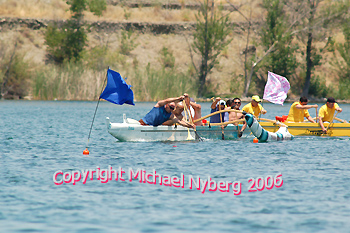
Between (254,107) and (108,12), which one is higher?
(108,12)

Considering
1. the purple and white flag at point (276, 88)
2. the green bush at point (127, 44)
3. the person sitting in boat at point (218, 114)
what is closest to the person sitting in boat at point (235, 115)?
the person sitting in boat at point (218, 114)

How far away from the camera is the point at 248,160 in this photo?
14648 mm

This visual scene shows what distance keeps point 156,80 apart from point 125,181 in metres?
36.0

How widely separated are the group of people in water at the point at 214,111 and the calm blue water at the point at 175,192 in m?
0.86

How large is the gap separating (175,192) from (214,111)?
10305 millimetres

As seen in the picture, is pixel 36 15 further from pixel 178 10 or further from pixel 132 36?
pixel 178 10

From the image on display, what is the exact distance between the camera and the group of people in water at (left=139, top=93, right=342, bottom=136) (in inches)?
708

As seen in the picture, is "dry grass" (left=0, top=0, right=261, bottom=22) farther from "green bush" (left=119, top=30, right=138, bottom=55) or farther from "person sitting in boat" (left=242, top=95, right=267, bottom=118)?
"person sitting in boat" (left=242, top=95, right=267, bottom=118)

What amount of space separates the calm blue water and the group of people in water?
0.86 meters

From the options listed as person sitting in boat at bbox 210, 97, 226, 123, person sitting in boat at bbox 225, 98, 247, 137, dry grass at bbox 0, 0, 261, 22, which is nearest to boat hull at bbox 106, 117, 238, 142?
person sitting in boat at bbox 210, 97, 226, 123

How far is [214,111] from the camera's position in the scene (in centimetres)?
2042

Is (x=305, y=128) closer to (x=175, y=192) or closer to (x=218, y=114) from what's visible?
(x=218, y=114)

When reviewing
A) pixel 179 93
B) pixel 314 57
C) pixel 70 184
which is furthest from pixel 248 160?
pixel 314 57

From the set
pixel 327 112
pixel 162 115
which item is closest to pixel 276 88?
pixel 327 112
